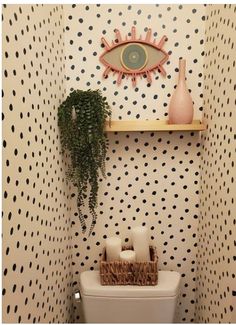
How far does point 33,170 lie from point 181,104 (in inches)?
31.1

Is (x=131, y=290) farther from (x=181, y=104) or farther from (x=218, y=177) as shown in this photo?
(x=181, y=104)

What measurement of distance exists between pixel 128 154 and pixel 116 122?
191 millimetres

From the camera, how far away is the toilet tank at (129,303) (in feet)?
4.83

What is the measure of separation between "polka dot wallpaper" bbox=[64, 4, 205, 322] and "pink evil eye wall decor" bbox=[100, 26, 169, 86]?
34 mm

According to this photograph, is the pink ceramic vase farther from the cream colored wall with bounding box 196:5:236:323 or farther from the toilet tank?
the toilet tank

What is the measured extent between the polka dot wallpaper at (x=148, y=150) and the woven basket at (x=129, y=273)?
0.23m

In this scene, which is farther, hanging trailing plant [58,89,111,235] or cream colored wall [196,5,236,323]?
hanging trailing plant [58,89,111,235]

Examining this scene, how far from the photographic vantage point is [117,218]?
5.58ft

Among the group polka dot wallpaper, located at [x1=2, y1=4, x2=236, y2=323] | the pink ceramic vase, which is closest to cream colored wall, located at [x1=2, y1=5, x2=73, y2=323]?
polka dot wallpaper, located at [x1=2, y1=4, x2=236, y2=323]

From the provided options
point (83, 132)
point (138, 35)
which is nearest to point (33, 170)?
point (83, 132)

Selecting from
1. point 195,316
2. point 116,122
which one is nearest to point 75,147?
point 116,122

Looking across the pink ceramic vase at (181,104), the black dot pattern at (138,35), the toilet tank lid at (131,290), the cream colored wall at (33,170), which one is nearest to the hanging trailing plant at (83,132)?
the cream colored wall at (33,170)

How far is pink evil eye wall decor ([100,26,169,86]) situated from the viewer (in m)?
1.57

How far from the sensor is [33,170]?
1136 mm
